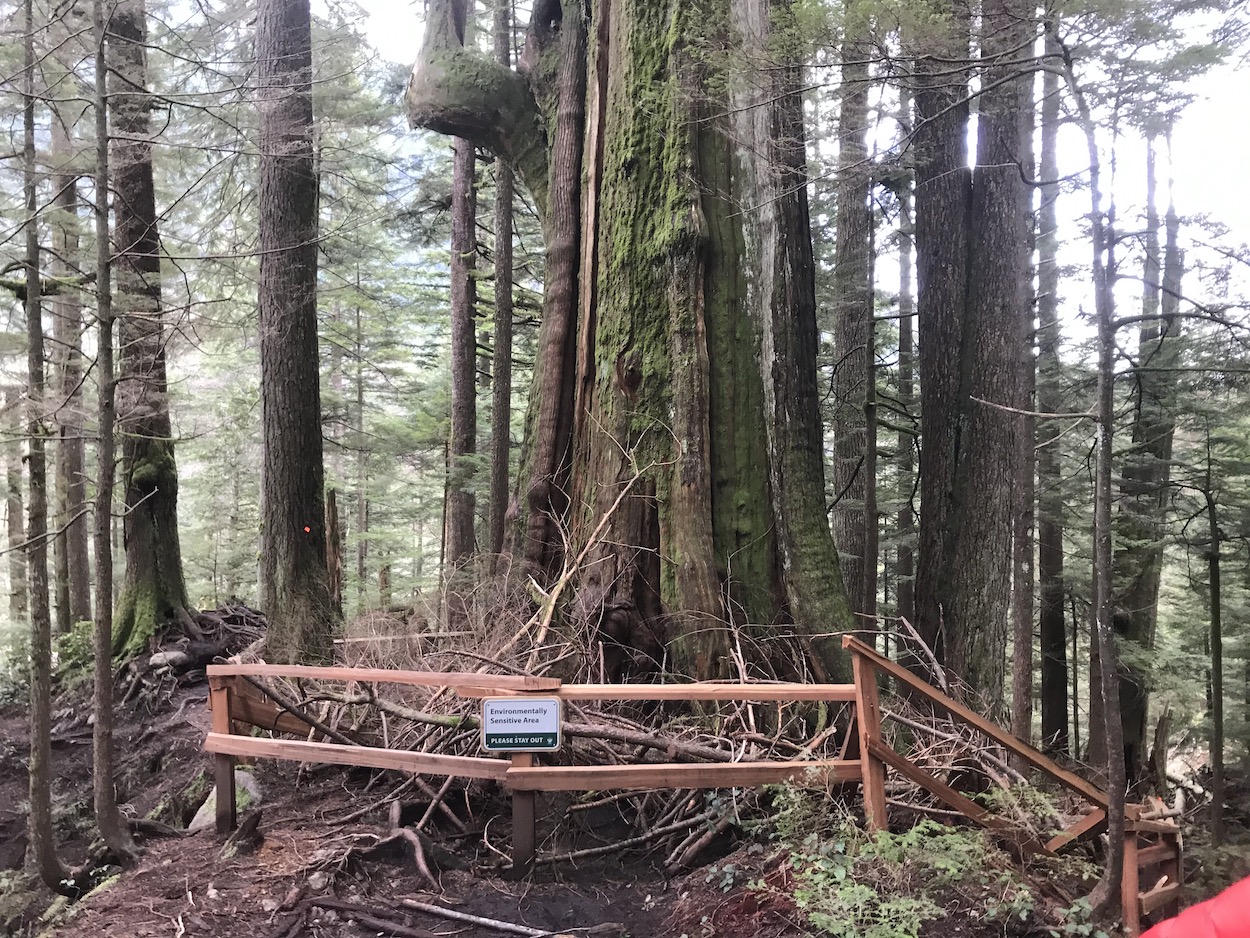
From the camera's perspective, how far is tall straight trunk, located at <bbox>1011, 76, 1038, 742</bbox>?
5.73 metres

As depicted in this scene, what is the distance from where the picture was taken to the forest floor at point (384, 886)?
3.51m

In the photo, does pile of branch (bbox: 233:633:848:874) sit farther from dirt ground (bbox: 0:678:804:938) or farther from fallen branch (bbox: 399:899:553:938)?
fallen branch (bbox: 399:899:553:938)

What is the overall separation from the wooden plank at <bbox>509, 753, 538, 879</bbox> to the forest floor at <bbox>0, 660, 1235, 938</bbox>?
72mm

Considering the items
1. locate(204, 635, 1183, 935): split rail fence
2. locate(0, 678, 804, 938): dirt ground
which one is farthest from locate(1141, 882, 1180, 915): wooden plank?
locate(0, 678, 804, 938): dirt ground

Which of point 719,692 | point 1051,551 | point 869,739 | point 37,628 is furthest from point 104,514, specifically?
point 1051,551

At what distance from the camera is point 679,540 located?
550 cm

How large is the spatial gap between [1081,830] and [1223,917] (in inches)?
105

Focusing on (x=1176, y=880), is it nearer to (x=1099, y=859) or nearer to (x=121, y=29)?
(x=1099, y=859)

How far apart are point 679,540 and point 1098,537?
2788 millimetres

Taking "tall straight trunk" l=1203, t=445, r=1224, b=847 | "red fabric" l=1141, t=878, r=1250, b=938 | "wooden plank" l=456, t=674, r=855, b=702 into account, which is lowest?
"tall straight trunk" l=1203, t=445, r=1224, b=847

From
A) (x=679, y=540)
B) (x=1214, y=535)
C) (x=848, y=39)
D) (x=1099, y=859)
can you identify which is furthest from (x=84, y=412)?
(x=1214, y=535)

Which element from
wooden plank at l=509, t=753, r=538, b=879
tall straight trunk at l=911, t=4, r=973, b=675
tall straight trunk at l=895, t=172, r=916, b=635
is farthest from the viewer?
tall straight trunk at l=895, t=172, r=916, b=635

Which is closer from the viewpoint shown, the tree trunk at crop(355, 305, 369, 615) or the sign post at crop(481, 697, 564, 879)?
the sign post at crop(481, 697, 564, 879)

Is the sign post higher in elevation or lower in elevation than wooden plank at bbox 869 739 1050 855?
higher
